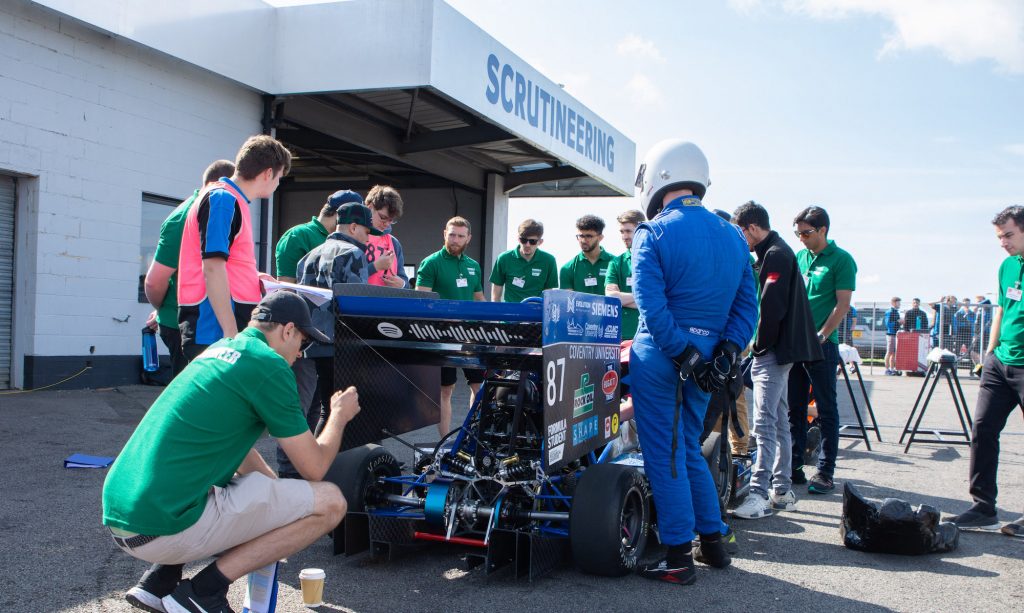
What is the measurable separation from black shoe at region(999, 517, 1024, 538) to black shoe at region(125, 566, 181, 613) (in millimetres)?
4413

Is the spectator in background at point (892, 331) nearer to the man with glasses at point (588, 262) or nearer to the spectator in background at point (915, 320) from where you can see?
the spectator in background at point (915, 320)

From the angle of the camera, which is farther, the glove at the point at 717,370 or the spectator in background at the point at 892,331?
the spectator in background at the point at 892,331

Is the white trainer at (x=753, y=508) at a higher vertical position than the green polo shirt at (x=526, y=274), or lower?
lower

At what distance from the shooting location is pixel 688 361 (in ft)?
12.0

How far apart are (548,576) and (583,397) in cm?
83

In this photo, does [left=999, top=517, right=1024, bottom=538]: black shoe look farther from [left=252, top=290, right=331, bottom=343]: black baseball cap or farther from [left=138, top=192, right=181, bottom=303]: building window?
[left=138, top=192, right=181, bottom=303]: building window

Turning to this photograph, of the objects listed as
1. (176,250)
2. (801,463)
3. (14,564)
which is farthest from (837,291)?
(14,564)

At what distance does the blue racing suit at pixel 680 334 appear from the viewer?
374 centimetres

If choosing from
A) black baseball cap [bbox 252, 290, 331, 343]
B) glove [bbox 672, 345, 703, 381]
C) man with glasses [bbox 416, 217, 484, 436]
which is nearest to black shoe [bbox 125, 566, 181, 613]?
black baseball cap [bbox 252, 290, 331, 343]

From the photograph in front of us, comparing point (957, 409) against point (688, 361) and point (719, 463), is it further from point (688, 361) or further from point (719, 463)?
point (688, 361)

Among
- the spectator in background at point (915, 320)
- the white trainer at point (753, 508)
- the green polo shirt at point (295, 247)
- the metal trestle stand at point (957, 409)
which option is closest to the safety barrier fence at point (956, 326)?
the spectator in background at point (915, 320)

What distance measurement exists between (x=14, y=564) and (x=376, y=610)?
1633 mm

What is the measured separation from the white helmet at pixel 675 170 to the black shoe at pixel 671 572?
1.72 metres

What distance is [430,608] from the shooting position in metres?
3.30
